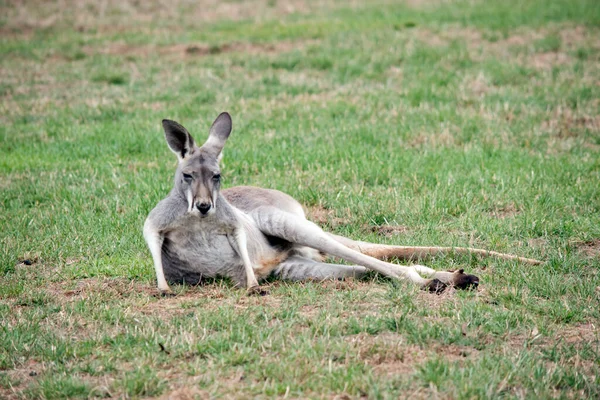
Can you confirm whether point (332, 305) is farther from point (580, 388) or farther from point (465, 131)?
point (465, 131)

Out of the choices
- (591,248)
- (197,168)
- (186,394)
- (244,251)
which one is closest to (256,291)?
(244,251)

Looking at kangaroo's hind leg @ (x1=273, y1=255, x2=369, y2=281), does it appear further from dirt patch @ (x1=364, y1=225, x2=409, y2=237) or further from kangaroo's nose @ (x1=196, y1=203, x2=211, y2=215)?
dirt patch @ (x1=364, y1=225, x2=409, y2=237)

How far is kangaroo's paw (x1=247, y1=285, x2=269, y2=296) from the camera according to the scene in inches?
217

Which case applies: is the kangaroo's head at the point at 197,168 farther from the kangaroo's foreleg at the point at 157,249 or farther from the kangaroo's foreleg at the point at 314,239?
the kangaroo's foreleg at the point at 314,239

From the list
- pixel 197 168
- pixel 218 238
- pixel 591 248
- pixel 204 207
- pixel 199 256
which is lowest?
pixel 591 248

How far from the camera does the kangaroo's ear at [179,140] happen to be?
5.70 metres

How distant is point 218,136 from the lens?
19.7 feet

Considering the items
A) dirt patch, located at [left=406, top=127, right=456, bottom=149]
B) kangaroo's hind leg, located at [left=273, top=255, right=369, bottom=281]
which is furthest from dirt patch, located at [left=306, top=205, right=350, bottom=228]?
dirt patch, located at [left=406, top=127, right=456, bottom=149]

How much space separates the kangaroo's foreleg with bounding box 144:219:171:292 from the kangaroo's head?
0.31 metres

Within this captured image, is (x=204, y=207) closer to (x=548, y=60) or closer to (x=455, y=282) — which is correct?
(x=455, y=282)

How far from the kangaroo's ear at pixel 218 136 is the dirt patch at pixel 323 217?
160cm

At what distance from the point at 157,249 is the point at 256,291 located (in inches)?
28.0

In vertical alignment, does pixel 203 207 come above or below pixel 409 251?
above

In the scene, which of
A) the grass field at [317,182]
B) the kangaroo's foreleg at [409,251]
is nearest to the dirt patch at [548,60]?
the grass field at [317,182]
